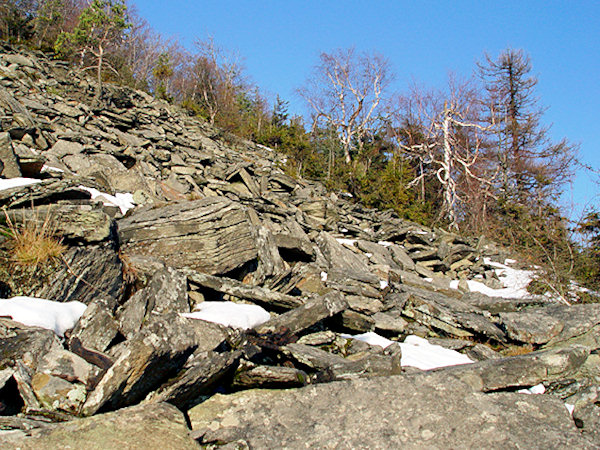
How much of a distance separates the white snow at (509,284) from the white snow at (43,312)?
10.8 meters

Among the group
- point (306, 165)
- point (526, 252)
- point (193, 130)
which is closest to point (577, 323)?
point (526, 252)

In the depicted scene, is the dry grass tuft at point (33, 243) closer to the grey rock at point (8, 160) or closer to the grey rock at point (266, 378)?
the grey rock at point (8, 160)

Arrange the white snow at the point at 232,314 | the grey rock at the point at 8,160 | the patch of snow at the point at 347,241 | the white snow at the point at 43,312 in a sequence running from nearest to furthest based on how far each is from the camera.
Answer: the white snow at the point at 43,312 → the white snow at the point at 232,314 → the grey rock at the point at 8,160 → the patch of snow at the point at 347,241

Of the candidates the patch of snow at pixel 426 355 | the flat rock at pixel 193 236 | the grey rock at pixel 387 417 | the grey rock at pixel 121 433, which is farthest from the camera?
the flat rock at pixel 193 236

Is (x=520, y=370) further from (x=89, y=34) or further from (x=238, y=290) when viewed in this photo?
(x=89, y=34)

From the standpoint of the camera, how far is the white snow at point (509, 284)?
11.8 m

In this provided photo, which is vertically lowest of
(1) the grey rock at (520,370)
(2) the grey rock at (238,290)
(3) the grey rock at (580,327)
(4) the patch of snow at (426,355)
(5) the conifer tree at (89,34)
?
(4) the patch of snow at (426,355)

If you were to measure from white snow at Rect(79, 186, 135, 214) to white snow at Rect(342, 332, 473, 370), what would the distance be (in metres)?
5.02

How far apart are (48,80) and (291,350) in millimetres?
17917

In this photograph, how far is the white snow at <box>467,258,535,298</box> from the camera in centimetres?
1184

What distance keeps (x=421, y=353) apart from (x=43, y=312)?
482cm

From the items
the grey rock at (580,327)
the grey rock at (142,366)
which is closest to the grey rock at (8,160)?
the grey rock at (142,366)

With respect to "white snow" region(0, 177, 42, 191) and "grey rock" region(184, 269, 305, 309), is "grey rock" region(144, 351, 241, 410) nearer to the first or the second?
"grey rock" region(184, 269, 305, 309)

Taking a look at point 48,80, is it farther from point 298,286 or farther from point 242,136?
point 298,286
